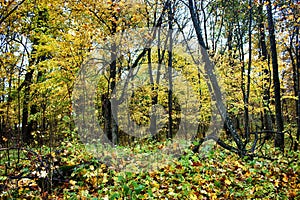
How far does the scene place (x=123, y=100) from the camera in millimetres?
12453

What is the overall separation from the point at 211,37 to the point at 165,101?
4915 mm

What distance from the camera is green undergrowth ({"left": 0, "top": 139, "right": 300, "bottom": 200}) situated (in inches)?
170

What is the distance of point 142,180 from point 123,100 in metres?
7.87

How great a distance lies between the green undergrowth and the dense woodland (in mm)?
26

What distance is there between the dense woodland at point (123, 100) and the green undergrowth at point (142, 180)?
0.03 m

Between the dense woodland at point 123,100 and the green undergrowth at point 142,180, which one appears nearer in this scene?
the green undergrowth at point 142,180

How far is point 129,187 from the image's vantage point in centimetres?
449

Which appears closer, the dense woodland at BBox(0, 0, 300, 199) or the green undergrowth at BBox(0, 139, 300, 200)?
the green undergrowth at BBox(0, 139, 300, 200)

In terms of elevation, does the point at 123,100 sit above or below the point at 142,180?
above

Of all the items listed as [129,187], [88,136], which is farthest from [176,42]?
[129,187]

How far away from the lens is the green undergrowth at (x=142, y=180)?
431 cm

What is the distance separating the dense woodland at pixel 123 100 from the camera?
481 centimetres

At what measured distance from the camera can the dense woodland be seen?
4812 millimetres

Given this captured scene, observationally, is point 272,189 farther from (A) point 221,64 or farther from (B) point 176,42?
(B) point 176,42
